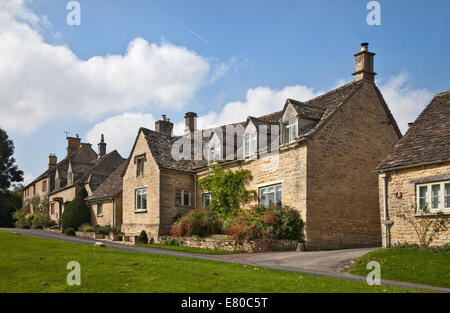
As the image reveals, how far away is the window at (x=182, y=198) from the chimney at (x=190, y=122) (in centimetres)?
781

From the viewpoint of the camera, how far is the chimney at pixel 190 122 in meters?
38.7

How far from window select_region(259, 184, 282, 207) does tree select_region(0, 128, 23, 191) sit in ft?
157

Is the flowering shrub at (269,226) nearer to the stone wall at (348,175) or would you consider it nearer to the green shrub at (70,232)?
the stone wall at (348,175)

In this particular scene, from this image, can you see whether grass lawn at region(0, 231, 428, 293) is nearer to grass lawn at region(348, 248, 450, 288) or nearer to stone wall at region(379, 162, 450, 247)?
grass lawn at region(348, 248, 450, 288)

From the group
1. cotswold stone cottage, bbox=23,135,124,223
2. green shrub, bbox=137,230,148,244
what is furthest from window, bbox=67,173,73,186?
green shrub, bbox=137,230,148,244

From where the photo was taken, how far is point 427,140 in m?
20.3

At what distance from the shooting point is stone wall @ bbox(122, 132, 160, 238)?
31062 mm

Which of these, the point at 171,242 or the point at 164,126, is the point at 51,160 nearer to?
the point at 164,126

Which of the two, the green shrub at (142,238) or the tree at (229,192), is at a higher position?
the tree at (229,192)

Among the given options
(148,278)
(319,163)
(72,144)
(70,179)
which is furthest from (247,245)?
(72,144)

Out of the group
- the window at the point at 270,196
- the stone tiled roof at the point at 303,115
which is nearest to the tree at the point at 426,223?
the stone tiled roof at the point at 303,115
